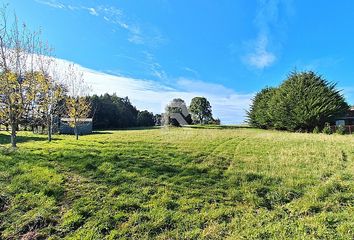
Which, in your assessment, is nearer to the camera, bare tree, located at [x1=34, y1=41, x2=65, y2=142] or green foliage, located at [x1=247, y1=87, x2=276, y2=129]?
bare tree, located at [x1=34, y1=41, x2=65, y2=142]

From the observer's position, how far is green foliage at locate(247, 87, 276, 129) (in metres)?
41.5

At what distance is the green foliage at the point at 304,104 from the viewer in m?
30.6

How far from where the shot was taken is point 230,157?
1118 cm

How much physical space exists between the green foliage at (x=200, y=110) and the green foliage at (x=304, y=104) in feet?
122

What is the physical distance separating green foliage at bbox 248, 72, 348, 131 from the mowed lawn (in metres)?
24.2

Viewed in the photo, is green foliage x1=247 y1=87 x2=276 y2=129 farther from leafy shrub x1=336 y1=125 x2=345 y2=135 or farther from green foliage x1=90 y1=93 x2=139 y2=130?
green foliage x1=90 y1=93 x2=139 y2=130

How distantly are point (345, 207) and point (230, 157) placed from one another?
600 centimetres

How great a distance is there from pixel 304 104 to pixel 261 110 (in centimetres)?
1165

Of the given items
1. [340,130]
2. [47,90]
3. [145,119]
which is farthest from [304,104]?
[145,119]

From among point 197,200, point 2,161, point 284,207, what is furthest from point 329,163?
point 2,161

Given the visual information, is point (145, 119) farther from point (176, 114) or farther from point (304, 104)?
point (304, 104)

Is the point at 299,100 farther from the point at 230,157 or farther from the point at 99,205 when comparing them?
the point at 99,205

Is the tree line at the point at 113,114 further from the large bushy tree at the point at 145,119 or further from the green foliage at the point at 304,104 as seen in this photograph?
the green foliage at the point at 304,104

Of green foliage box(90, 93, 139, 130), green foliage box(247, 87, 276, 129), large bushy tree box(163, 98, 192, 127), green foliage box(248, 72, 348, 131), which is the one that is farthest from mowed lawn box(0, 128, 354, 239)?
Result: green foliage box(90, 93, 139, 130)
